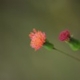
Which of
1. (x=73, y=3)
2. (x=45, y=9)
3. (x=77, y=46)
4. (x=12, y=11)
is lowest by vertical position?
(x=77, y=46)

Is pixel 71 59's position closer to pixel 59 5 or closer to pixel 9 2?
pixel 59 5

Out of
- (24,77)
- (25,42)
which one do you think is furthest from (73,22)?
(24,77)

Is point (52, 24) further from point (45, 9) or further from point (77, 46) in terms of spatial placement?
point (77, 46)

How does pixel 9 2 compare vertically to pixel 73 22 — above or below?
below

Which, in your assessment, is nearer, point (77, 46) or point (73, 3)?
point (77, 46)

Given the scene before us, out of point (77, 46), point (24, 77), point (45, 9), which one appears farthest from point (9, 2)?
point (77, 46)

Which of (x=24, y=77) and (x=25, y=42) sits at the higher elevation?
(x=25, y=42)
